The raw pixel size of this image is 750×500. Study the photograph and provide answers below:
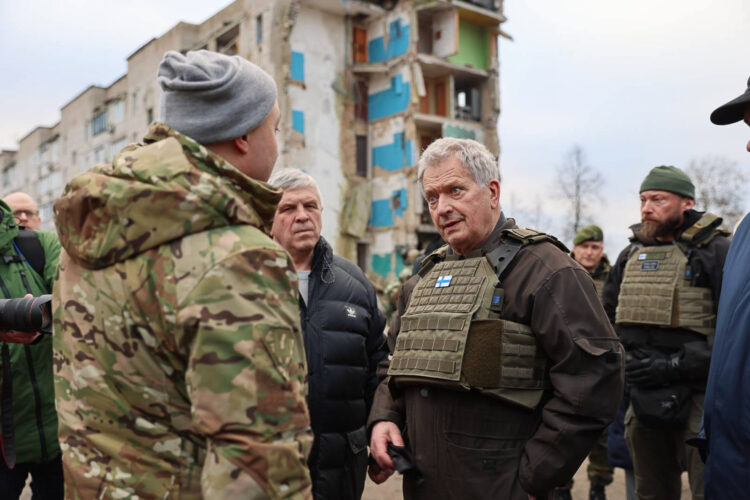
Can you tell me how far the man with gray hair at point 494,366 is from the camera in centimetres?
260

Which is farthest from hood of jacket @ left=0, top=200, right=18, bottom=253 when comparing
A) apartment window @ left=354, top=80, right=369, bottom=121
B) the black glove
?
apartment window @ left=354, top=80, right=369, bottom=121

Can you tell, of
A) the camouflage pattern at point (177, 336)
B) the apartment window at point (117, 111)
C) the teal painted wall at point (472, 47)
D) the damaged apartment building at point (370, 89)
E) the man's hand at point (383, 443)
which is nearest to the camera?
the camouflage pattern at point (177, 336)

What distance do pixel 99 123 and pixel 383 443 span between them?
3650 cm

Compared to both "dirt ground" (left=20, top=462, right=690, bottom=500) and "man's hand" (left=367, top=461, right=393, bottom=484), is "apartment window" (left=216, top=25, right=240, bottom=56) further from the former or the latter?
"man's hand" (left=367, top=461, right=393, bottom=484)

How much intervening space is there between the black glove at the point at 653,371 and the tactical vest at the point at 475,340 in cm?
213

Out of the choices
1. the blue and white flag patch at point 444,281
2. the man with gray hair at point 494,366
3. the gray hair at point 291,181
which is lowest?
the man with gray hair at point 494,366

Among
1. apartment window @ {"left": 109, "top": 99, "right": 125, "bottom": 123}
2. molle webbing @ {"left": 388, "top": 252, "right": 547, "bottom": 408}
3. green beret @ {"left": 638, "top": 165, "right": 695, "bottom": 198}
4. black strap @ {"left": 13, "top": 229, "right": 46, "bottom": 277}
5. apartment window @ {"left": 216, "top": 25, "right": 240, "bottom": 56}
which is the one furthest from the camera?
apartment window @ {"left": 109, "top": 99, "right": 125, "bottom": 123}

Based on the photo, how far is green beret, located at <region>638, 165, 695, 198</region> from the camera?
189 inches

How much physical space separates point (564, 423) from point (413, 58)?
2411cm

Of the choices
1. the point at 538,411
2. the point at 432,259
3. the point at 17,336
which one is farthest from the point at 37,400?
the point at 538,411

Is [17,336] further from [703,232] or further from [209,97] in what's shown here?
[703,232]

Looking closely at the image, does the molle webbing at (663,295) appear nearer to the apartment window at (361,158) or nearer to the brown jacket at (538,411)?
the brown jacket at (538,411)

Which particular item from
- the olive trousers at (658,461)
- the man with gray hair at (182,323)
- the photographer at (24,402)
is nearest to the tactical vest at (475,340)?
the man with gray hair at (182,323)

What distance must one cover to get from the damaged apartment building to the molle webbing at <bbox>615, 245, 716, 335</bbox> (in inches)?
746
